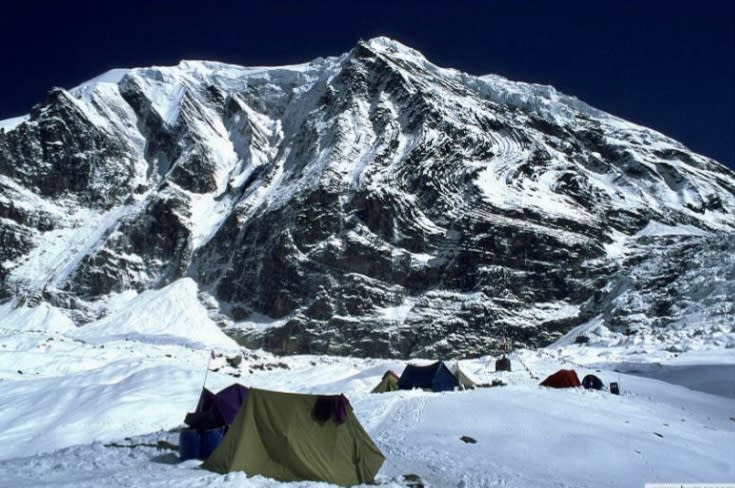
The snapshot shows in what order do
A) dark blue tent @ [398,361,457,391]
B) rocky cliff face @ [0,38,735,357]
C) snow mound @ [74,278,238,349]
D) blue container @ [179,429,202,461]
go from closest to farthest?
blue container @ [179,429,202,461]
dark blue tent @ [398,361,457,391]
snow mound @ [74,278,238,349]
rocky cliff face @ [0,38,735,357]

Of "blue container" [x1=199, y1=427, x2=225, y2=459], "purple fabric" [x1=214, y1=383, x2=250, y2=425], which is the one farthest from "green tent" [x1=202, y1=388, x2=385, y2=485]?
"purple fabric" [x1=214, y1=383, x2=250, y2=425]

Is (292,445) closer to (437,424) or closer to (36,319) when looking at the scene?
(437,424)

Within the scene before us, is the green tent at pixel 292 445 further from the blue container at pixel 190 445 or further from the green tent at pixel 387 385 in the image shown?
the green tent at pixel 387 385

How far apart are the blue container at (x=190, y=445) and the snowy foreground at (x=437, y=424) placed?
405 mm

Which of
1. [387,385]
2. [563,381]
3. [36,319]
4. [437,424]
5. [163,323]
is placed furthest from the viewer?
[36,319]

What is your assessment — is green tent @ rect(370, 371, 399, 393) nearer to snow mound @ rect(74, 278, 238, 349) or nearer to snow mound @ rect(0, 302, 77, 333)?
snow mound @ rect(74, 278, 238, 349)

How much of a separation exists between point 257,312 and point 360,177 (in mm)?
27504

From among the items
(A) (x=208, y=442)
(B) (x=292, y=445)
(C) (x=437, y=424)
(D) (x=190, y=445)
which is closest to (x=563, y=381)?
(C) (x=437, y=424)

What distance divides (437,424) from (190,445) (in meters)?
7.92

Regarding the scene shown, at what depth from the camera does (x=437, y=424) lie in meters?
19.5

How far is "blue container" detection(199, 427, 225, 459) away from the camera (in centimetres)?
1488

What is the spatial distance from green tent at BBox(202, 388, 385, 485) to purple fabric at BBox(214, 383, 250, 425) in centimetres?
273

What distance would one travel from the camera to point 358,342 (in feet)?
267

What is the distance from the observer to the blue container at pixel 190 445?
14852mm
